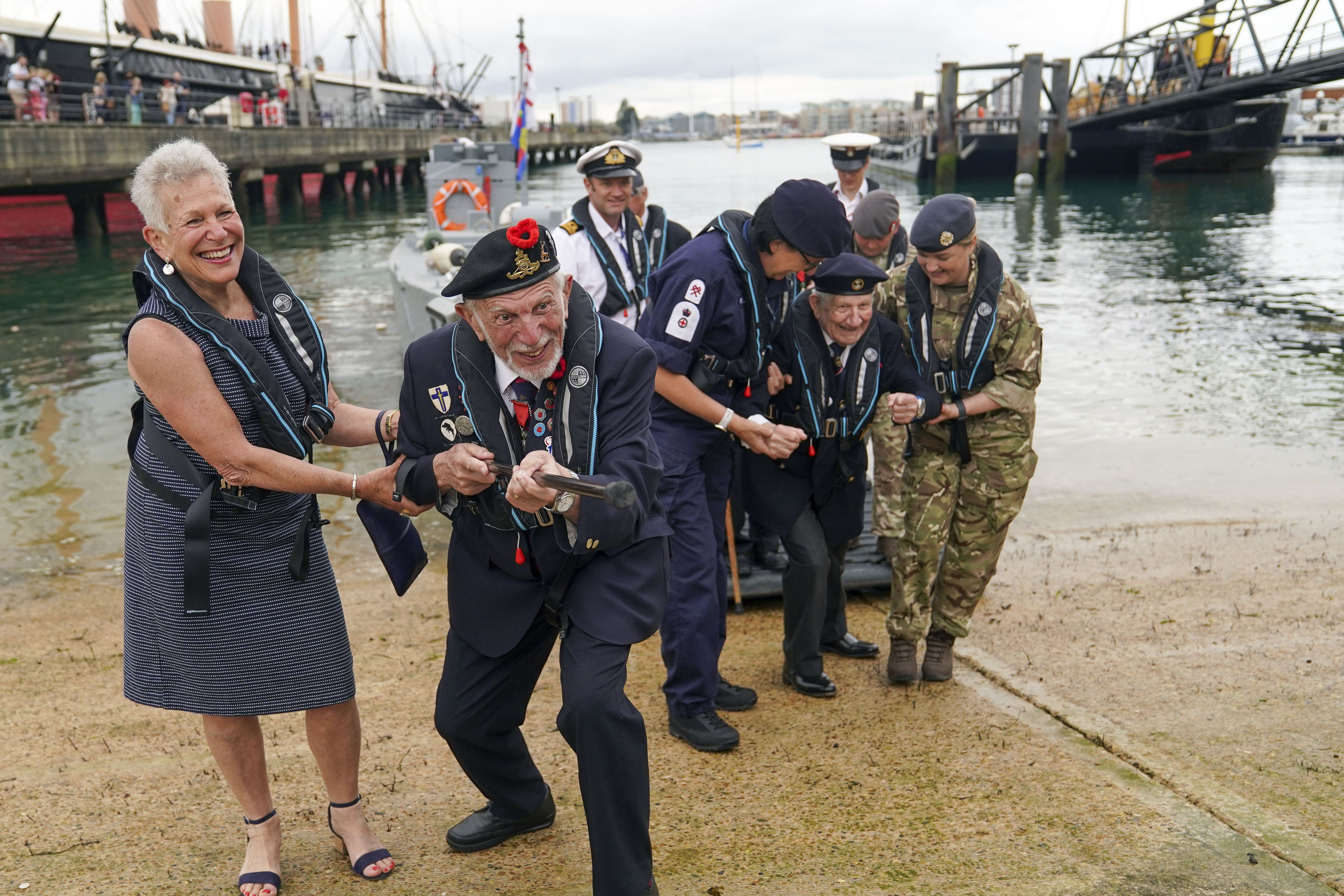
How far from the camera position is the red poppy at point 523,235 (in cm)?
251

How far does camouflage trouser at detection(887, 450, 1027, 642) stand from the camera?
4117mm

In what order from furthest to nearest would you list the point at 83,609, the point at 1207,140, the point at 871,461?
1. the point at 1207,140
2. the point at 871,461
3. the point at 83,609

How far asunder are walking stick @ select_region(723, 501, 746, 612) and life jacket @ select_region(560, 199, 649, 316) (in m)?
1.25

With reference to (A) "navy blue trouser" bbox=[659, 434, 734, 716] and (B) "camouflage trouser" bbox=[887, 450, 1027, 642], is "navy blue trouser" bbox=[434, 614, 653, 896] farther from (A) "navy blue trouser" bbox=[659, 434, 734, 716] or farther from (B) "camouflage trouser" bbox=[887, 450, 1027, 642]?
(B) "camouflage trouser" bbox=[887, 450, 1027, 642]

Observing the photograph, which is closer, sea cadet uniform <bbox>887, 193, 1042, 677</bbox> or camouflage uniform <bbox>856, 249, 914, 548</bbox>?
sea cadet uniform <bbox>887, 193, 1042, 677</bbox>

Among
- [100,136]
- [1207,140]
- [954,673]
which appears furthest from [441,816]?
[1207,140]

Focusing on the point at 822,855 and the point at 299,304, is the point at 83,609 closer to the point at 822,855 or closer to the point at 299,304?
the point at 299,304

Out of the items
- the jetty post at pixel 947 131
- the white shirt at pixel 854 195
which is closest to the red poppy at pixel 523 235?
the white shirt at pixel 854 195

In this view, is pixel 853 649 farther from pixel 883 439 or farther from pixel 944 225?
pixel 944 225

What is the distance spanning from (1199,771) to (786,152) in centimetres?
15421

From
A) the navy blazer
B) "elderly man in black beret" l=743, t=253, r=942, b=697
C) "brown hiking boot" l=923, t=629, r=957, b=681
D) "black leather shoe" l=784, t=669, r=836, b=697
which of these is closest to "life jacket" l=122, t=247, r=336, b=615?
the navy blazer

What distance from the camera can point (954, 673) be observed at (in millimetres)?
4270

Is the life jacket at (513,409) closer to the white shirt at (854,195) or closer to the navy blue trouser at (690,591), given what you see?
the navy blue trouser at (690,591)

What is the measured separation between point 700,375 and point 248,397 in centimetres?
156
